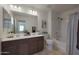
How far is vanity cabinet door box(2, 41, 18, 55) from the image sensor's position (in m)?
2.05

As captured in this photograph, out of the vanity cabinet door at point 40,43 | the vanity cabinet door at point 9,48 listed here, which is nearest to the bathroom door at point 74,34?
the vanity cabinet door at point 40,43

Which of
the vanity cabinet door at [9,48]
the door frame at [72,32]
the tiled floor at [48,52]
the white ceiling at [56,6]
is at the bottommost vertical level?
the tiled floor at [48,52]

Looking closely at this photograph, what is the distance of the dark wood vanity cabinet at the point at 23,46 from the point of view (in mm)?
2066

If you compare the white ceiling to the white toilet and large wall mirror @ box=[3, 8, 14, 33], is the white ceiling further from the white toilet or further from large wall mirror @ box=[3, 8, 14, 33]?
the white toilet

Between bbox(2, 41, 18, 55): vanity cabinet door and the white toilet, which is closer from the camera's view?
bbox(2, 41, 18, 55): vanity cabinet door

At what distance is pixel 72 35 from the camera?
2164 mm

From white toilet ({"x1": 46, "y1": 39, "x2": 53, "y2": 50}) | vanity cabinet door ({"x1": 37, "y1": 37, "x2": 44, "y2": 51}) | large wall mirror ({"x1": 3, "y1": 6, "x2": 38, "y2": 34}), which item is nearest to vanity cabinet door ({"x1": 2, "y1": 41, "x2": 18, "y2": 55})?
large wall mirror ({"x1": 3, "y1": 6, "x2": 38, "y2": 34})

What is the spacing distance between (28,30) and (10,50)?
461mm

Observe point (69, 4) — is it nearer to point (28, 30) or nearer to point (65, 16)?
point (65, 16)

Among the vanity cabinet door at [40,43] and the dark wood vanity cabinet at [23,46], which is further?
the vanity cabinet door at [40,43]

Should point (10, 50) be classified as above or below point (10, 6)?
below

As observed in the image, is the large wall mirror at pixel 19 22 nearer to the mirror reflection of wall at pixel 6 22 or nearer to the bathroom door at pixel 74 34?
the mirror reflection of wall at pixel 6 22
